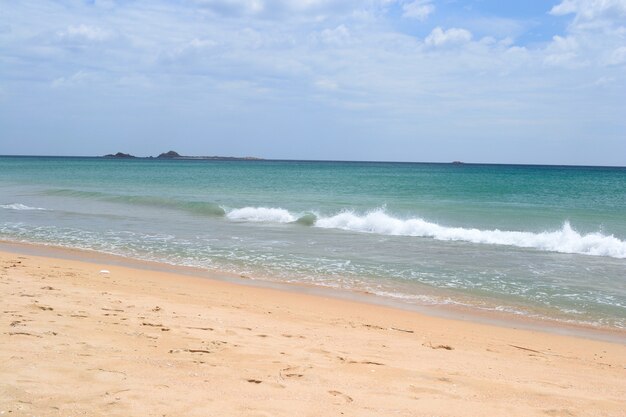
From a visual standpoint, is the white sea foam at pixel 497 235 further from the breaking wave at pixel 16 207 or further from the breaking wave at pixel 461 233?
the breaking wave at pixel 16 207

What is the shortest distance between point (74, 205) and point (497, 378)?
25316mm

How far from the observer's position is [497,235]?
18.2 m

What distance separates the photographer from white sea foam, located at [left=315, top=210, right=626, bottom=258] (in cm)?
1615

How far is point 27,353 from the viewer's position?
16.3ft

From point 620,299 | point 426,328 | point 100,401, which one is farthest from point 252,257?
point 100,401

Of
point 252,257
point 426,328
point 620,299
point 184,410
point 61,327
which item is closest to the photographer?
point 184,410

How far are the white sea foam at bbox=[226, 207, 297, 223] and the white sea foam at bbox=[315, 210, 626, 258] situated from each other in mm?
1562

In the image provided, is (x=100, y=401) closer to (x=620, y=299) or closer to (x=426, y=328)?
(x=426, y=328)

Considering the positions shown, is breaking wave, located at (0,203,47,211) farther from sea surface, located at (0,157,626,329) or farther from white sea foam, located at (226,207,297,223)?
white sea foam, located at (226,207,297,223)

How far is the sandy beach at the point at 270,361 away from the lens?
14.1 feet

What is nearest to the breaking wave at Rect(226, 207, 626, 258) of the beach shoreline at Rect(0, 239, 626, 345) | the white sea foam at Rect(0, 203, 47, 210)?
the beach shoreline at Rect(0, 239, 626, 345)

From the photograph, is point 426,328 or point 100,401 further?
point 426,328

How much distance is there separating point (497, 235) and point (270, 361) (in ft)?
47.0

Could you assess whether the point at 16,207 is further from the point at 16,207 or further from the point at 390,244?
the point at 390,244
